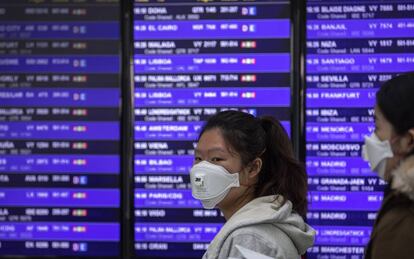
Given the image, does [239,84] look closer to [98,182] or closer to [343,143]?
[343,143]

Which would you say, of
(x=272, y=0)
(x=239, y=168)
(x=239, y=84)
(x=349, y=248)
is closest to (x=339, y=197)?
(x=349, y=248)

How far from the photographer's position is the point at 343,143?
3457mm

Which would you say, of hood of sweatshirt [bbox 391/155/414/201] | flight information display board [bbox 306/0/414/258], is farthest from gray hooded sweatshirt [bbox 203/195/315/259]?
flight information display board [bbox 306/0/414/258]

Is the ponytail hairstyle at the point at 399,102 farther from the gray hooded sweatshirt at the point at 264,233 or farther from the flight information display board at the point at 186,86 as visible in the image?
the flight information display board at the point at 186,86

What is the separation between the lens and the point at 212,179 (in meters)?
2.22

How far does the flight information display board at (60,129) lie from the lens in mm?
3564

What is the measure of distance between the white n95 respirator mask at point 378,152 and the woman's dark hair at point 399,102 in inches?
2.6

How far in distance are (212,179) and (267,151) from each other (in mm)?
236

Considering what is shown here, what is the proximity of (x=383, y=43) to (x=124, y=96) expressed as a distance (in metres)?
1.45

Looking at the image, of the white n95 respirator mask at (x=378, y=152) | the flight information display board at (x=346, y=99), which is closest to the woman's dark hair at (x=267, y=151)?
the white n95 respirator mask at (x=378, y=152)

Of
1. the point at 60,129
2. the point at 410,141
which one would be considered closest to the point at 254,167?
the point at 410,141

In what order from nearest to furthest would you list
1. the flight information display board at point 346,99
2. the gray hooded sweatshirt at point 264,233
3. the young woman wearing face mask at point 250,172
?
the gray hooded sweatshirt at point 264,233
the young woman wearing face mask at point 250,172
the flight information display board at point 346,99

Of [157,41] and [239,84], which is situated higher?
[157,41]

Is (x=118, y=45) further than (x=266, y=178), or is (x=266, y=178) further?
(x=118, y=45)
